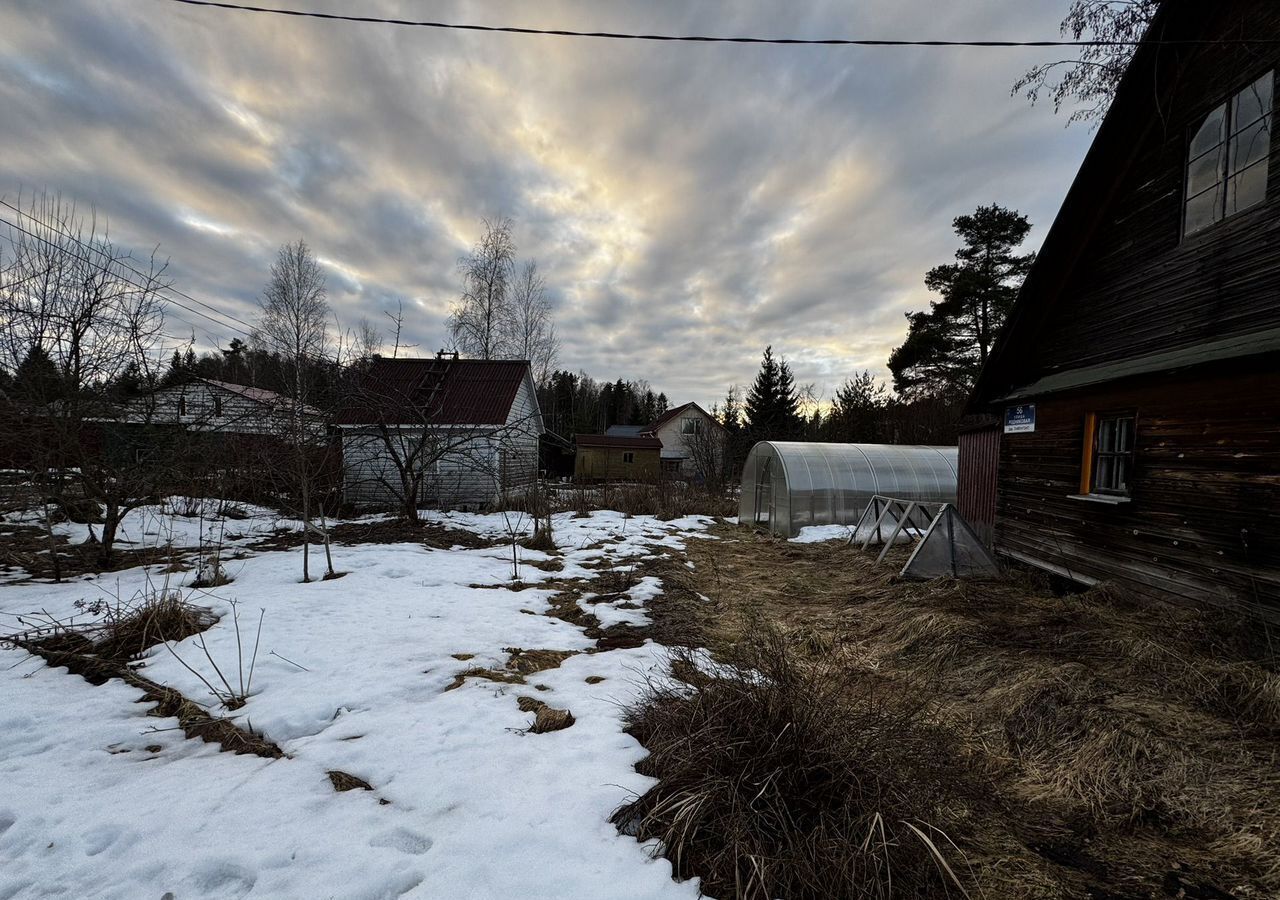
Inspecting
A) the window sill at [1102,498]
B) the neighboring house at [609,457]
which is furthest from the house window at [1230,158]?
the neighboring house at [609,457]

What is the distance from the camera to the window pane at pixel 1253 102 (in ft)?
15.5

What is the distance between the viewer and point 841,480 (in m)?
12.0

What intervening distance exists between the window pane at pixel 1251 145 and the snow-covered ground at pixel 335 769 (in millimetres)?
7474

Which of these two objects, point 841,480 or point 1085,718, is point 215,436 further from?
point 841,480

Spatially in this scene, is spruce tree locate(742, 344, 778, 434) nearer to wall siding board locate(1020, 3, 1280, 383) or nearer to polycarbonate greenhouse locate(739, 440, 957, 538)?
polycarbonate greenhouse locate(739, 440, 957, 538)

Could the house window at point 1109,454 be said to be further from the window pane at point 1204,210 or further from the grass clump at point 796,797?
the grass clump at point 796,797

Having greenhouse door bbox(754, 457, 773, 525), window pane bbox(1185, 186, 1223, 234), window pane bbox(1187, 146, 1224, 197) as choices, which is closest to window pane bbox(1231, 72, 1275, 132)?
window pane bbox(1187, 146, 1224, 197)

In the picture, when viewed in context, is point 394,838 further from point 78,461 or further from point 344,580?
point 78,461

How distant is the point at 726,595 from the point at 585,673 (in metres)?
3.24

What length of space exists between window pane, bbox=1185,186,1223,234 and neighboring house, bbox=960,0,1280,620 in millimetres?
18

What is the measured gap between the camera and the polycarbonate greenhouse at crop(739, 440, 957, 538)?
11789 millimetres

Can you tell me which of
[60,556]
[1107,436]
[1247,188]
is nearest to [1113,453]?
[1107,436]

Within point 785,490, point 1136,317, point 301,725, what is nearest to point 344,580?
point 301,725

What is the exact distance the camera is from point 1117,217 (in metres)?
6.31
